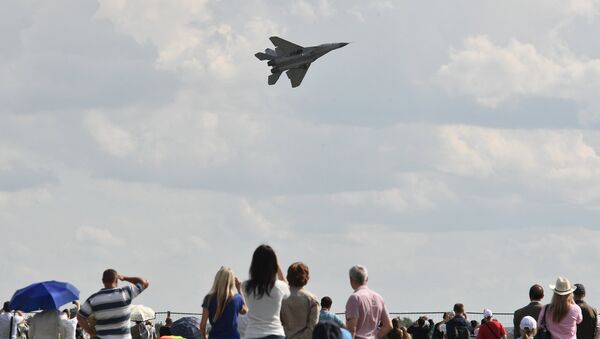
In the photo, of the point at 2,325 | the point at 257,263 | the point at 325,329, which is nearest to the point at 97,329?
the point at 257,263

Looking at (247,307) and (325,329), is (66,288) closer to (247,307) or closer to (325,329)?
(247,307)

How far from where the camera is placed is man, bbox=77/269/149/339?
13109 millimetres

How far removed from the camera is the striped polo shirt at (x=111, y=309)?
→ 43.0 ft

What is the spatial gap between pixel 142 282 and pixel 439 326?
15855mm

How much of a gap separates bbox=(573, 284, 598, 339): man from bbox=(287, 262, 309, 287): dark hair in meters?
4.59

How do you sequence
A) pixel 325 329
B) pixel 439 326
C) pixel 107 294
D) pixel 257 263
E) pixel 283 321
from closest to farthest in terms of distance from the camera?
1. pixel 325 329
2. pixel 257 263
3. pixel 283 321
4. pixel 107 294
5. pixel 439 326

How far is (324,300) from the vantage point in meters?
15.2

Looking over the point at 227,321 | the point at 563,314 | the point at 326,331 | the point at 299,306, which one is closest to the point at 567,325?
the point at 563,314

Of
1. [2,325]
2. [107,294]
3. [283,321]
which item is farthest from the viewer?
[2,325]

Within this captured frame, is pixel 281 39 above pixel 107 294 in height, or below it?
above

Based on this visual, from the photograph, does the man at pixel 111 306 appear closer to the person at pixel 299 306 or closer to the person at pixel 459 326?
the person at pixel 299 306

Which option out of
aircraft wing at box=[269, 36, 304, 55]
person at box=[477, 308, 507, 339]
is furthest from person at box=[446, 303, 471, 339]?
aircraft wing at box=[269, 36, 304, 55]

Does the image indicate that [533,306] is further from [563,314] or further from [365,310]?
[365,310]

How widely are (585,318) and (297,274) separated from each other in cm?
480
